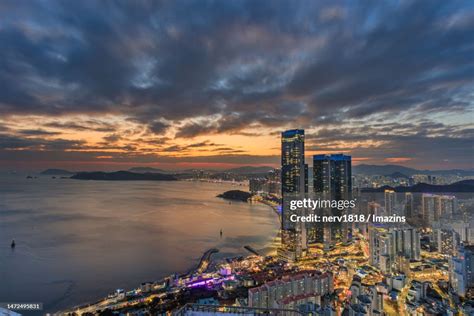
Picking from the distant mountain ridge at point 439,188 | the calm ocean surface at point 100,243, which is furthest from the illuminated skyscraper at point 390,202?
the calm ocean surface at point 100,243

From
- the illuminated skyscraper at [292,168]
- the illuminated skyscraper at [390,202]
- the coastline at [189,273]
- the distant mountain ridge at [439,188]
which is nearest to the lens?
the coastline at [189,273]

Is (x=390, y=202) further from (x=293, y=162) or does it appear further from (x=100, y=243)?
(x=100, y=243)

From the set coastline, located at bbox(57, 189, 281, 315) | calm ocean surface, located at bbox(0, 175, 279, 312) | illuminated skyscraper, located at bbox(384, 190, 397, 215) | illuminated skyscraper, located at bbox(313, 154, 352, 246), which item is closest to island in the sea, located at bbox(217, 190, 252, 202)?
calm ocean surface, located at bbox(0, 175, 279, 312)

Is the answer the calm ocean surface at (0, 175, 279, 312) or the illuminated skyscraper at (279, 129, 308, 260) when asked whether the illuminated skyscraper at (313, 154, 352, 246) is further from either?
the calm ocean surface at (0, 175, 279, 312)

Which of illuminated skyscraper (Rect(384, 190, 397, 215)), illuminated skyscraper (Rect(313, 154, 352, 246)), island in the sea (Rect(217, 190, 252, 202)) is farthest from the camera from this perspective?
island in the sea (Rect(217, 190, 252, 202))

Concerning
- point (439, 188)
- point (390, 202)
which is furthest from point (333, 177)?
point (439, 188)

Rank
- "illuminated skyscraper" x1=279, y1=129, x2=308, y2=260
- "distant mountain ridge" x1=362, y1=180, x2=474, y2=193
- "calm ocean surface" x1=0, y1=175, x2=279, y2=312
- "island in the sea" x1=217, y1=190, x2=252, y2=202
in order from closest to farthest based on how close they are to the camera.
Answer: "calm ocean surface" x1=0, y1=175, x2=279, y2=312 → "illuminated skyscraper" x1=279, y1=129, x2=308, y2=260 → "distant mountain ridge" x1=362, y1=180, x2=474, y2=193 → "island in the sea" x1=217, y1=190, x2=252, y2=202

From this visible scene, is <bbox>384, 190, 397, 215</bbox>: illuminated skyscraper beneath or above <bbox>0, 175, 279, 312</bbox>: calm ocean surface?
above

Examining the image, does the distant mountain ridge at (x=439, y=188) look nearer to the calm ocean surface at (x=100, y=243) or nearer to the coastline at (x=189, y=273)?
the calm ocean surface at (x=100, y=243)
